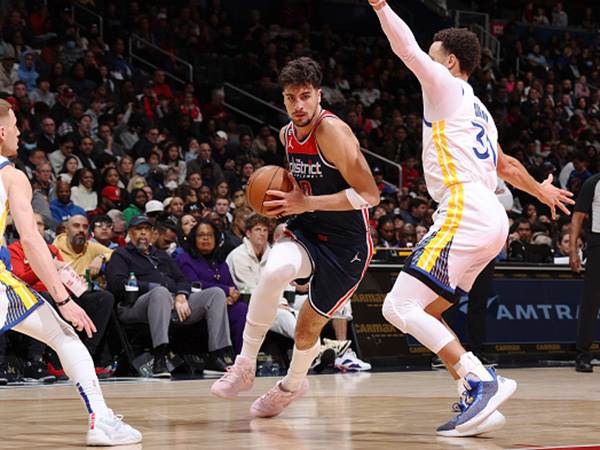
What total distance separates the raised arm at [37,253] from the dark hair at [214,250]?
204 inches

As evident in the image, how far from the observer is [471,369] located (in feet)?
16.7

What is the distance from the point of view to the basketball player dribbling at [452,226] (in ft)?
16.5

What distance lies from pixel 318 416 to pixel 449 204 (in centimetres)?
162

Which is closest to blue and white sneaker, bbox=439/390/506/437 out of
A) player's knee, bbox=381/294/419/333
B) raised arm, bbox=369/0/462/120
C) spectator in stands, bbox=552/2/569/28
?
player's knee, bbox=381/294/419/333

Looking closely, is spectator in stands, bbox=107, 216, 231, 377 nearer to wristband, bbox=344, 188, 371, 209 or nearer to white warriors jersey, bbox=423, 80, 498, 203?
wristband, bbox=344, 188, 371, 209

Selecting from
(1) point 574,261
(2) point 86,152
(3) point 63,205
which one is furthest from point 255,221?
(2) point 86,152

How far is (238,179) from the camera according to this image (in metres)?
14.2

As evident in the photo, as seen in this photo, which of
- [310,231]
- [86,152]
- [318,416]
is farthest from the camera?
[86,152]

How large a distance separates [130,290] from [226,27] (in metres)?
10.7

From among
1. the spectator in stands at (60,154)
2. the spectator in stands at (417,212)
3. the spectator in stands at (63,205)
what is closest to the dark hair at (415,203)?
the spectator in stands at (417,212)

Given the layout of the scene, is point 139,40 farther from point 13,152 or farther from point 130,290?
point 13,152

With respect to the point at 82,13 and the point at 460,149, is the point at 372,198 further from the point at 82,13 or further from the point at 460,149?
the point at 82,13

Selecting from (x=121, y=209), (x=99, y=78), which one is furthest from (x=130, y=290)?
(x=99, y=78)

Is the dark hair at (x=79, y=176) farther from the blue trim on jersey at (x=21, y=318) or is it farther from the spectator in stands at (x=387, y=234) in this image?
the blue trim on jersey at (x=21, y=318)
